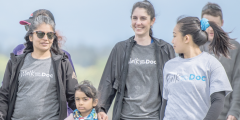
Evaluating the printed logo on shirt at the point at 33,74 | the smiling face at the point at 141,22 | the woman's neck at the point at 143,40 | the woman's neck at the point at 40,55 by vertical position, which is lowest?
the printed logo on shirt at the point at 33,74

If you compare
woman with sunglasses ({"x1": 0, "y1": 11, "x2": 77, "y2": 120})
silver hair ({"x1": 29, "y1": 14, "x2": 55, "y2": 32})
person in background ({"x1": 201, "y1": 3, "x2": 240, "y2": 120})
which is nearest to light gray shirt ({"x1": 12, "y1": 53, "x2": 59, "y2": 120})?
woman with sunglasses ({"x1": 0, "y1": 11, "x2": 77, "y2": 120})

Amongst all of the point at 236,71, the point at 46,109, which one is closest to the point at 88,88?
the point at 46,109

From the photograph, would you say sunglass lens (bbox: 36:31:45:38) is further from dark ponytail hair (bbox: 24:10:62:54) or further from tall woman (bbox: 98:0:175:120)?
tall woman (bbox: 98:0:175:120)

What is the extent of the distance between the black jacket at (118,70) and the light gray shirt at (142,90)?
58 millimetres

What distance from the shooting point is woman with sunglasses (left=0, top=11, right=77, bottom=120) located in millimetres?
3531

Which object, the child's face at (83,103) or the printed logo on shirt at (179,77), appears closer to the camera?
the printed logo on shirt at (179,77)

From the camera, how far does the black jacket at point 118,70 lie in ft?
13.2

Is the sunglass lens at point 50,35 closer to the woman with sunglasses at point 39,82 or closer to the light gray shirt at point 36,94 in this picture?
the woman with sunglasses at point 39,82

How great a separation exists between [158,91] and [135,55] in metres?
0.50

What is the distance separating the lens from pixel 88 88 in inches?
146

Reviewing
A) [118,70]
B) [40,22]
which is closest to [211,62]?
[118,70]

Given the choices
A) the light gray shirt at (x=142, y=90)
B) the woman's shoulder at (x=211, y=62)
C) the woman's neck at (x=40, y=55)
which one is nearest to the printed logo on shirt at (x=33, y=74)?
the woman's neck at (x=40, y=55)

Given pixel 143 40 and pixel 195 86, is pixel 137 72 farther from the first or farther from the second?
pixel 195 86

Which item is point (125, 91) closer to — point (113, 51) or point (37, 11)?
point (113, 51)
